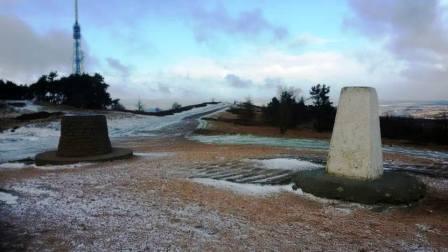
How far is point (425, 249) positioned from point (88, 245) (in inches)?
147

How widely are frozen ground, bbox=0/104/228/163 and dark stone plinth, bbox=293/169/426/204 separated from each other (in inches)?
355

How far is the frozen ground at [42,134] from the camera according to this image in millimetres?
15454

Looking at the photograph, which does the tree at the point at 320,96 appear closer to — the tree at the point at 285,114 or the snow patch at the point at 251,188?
the tree at the point at 285,114

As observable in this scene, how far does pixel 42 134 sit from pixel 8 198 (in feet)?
50.7

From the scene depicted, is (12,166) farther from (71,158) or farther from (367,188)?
(367,188)

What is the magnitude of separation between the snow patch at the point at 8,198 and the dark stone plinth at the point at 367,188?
15.0ft

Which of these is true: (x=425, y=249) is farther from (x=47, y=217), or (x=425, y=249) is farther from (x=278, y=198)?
(x=47, y=217)

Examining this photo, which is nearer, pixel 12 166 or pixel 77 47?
pixel 12 166

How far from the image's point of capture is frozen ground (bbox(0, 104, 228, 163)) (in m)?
15.5

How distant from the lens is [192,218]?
616 cm

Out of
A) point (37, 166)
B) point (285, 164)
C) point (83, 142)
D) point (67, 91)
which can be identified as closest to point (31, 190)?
point (37, 166)

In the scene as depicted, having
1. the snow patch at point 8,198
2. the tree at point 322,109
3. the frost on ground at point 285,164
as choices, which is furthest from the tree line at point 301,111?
the snow patch at point 8,198

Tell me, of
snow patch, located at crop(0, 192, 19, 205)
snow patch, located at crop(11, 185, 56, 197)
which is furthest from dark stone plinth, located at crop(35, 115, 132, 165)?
snow patch, located at crop(0, 192, 19, 205)

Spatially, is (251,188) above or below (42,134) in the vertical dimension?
below
